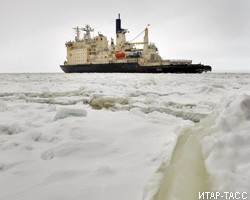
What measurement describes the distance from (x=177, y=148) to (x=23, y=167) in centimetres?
142

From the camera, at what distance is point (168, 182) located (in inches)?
71.8

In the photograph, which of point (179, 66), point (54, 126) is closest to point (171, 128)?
point (54, 126)

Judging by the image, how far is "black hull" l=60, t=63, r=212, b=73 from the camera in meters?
42.7

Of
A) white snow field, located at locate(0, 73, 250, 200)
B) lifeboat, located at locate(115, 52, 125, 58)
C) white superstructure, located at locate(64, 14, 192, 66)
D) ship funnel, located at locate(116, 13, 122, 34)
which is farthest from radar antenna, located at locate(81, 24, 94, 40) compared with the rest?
white snow field, located at locate(0, 73, 250, 200)

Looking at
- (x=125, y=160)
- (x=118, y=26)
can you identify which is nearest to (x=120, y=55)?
(x=118, y=26)

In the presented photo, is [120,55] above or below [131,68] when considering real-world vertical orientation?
above

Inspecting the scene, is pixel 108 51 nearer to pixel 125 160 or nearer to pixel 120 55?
pixel 120 55

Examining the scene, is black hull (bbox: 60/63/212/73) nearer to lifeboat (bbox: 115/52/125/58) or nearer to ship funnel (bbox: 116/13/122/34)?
lifeboat (bbox: 115/52/125/58)

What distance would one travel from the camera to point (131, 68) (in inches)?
1847

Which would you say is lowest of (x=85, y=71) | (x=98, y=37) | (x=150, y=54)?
(x=85, y=71)

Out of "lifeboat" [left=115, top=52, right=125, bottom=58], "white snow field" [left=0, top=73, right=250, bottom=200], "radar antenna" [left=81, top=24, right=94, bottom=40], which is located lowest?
"white snow field" [left=0, top=73, right=250, bottom=200]

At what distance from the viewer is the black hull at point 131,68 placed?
4272cm

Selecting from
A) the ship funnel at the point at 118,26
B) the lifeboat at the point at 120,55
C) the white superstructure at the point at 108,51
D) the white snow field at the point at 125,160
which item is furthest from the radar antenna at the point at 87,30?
the white snow field at the point at 125,160

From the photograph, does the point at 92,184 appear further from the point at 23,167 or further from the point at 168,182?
the point at 23,167
